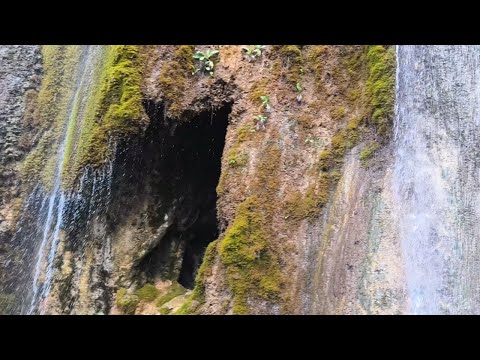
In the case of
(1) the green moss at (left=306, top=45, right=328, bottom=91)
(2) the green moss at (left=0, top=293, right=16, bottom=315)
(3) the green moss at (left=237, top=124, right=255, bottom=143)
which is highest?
(1) the green moss at (left=306, top=45, right=328, bottom=91)

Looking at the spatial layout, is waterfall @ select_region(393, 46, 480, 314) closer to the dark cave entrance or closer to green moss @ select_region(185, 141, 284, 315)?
green moss @ select_region(185, 141, 284, 315)

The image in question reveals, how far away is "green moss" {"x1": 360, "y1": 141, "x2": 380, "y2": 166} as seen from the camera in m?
4.89

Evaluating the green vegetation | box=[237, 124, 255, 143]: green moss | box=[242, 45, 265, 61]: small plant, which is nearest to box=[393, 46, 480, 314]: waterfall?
box=[237, 124, 255, 143]: green moss

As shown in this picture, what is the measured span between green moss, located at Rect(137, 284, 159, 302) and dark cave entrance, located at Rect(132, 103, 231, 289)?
9.6 inches

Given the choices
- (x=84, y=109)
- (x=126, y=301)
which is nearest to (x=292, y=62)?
(x=84, y=109)

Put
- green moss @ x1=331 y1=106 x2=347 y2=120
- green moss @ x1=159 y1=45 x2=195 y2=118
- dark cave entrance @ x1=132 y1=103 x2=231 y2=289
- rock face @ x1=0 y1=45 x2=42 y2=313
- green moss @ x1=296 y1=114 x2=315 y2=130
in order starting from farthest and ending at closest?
rock face @ x1=0 y1=45 x2=42 y2=313, dark cave entrance @ x1=132 y1=103 x2=231 y2=289, green moss @ x1=159 y1=45 x2=195 y2=118, green moss @ x1=296 y1=114 x2=315 y2=130, green moss @ x1=331 y1=106 x2=347 y2=120

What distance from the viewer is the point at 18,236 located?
22.2 ft

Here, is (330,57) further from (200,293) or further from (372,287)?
(200,293)

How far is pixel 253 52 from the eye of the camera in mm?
5824

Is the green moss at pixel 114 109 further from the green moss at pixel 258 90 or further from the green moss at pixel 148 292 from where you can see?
the green moss at pixel 148 292

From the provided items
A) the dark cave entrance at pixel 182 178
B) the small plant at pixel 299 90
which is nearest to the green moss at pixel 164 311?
the dark cave entrance at pixel 182 178

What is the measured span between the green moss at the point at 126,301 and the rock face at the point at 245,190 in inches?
0.7

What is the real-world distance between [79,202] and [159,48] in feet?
8.11

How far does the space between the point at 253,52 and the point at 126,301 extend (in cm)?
389
